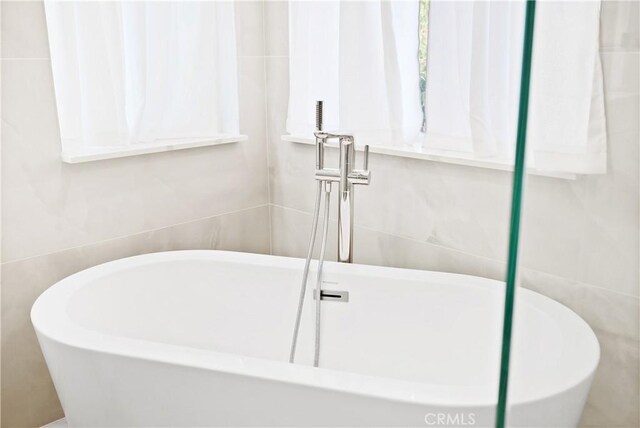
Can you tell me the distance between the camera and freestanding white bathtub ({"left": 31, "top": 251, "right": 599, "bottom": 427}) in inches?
52.2

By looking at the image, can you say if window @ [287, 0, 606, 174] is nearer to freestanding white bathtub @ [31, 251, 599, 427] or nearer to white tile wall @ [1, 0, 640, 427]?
white tile wall @ [1, 0, 640, 427]

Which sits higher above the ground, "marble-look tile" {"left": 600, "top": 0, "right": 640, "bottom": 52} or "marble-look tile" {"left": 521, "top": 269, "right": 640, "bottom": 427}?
"marble-look tile" {"left": 600, "top": 0, "right": 640, "bottom": 52}

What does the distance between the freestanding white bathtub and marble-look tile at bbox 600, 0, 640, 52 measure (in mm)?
477

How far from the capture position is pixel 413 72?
6.85 feet

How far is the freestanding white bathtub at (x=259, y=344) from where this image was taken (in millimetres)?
1325

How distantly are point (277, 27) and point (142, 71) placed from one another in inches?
23.1

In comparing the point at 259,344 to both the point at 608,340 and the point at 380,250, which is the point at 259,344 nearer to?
the point at 380,250

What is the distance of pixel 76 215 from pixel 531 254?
6.21 ft

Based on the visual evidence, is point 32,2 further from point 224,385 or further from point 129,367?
point 224,385

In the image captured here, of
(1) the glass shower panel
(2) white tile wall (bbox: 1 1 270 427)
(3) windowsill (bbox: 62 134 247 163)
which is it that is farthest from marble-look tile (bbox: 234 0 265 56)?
(1) the glass shower panel

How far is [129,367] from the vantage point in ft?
4.89

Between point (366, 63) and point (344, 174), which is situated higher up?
point (366, 63)

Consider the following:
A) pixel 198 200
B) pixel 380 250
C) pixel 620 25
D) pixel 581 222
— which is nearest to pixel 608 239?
pixel 581 222

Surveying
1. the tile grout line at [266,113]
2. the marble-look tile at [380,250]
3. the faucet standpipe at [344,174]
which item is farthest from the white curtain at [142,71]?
the faucet standpipe at [344,174]
